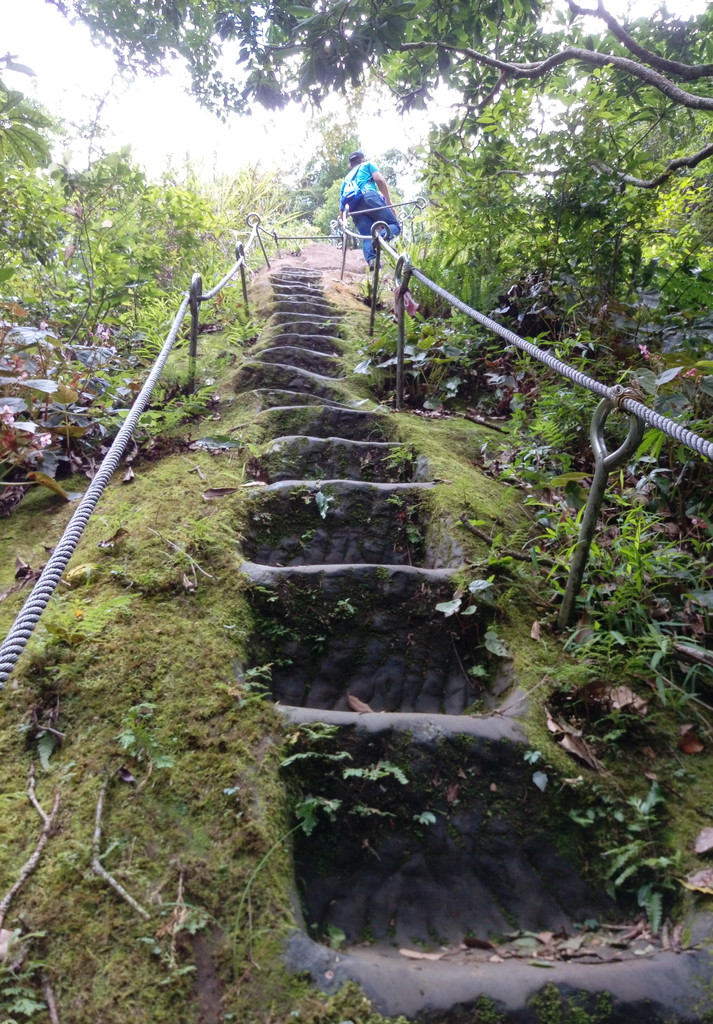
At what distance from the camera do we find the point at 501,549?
2.25 meters

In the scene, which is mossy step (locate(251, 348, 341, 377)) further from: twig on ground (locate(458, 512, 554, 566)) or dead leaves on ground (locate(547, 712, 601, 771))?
dead leaves on ground (locate(547, 712, 601, 771))

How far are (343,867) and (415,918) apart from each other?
8.0 inches

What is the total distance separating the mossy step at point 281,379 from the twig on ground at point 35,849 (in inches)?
114

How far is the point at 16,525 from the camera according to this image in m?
2.57

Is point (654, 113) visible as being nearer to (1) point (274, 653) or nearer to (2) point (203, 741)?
(1) point (274, 653)

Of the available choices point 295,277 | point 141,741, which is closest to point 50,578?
point 141,741

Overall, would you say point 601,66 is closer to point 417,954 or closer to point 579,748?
point 579,748

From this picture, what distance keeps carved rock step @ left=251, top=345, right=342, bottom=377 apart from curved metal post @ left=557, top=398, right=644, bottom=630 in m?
2.85

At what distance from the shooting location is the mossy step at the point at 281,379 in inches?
153

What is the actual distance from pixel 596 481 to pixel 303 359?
3.13m

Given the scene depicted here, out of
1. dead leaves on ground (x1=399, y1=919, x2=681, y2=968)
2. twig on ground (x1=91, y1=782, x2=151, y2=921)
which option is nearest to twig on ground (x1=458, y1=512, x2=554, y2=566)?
dead leaves on ground (x1=399, y1=919, x2=681, y2=968)

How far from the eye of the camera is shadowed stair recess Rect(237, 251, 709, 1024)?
3.83 feet

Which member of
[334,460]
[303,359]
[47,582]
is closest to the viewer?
[47,582]

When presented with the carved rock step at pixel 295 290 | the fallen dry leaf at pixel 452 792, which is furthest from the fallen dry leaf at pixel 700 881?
the carved rock step at pixel 295 290
